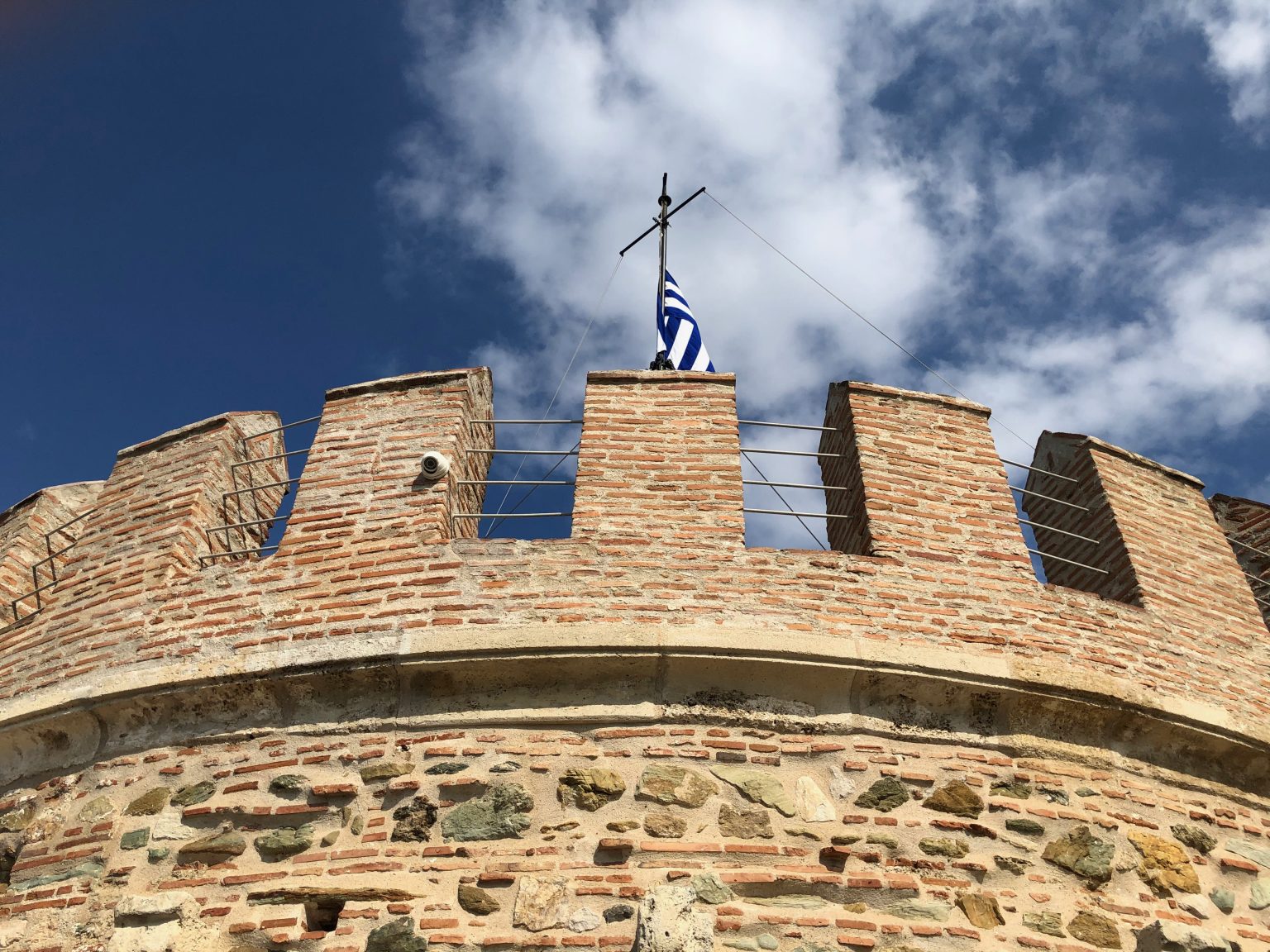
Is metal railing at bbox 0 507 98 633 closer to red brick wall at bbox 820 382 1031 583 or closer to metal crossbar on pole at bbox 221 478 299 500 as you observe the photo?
metal crossbar on pole at bbox 221 478 299 500

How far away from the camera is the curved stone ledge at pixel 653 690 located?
430 cm

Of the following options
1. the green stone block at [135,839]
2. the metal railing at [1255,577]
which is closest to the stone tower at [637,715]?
the green stone block at [135,839]

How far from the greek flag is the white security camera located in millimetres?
3140

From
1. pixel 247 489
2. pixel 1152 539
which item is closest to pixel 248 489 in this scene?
pixel 247 489

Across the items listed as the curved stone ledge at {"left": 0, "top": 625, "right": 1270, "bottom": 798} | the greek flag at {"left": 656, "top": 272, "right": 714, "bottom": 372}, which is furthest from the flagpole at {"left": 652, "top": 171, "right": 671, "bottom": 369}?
the curved stone ledge at {"left": 0, "top": 625, "right": 1270, "bottom": 798}

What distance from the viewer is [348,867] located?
3.86m

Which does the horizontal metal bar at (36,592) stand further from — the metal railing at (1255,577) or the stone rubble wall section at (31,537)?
the metal railing at (1255,577)

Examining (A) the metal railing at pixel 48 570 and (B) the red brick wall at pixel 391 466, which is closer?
(B) the red brick wall at pixel 391 466

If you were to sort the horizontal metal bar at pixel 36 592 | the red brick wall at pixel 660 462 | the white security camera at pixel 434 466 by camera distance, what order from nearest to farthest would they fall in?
the red brick wall at pixel 660 462, the white security camera at pixel 434 466, the horizontal metal bar at pixel 36 592

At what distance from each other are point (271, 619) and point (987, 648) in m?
3.01

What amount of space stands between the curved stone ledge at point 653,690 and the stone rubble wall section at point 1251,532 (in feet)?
6.55

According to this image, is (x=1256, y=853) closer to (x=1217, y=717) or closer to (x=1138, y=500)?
(x=1217, y=717)

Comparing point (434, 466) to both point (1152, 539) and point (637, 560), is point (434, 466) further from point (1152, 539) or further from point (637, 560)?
point (1152, 539)

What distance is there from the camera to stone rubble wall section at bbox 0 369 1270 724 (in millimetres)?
4586
